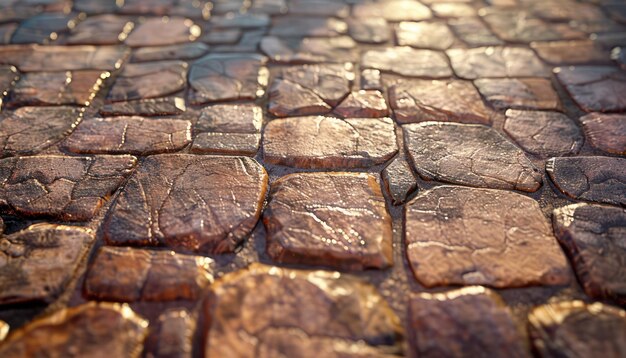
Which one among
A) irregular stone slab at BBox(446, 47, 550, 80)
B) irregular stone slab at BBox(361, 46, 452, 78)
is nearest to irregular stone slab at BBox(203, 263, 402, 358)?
irregular stone slab at BBox(361, 46, 452, 78)

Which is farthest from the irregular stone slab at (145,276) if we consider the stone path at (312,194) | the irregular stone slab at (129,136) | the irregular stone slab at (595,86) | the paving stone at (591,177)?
the irregular stone slab at (595,86)

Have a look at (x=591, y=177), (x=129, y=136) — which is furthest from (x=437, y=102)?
(x=129, y=136)

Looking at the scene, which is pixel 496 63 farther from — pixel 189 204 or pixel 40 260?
pixel 40 260

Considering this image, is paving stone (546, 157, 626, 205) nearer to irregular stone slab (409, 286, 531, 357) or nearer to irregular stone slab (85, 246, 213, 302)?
irregular stone slab (409, 286, 531, 357)

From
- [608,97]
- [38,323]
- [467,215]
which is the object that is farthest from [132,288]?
[608,97]

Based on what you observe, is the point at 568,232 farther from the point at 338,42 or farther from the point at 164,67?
the point at 164,67

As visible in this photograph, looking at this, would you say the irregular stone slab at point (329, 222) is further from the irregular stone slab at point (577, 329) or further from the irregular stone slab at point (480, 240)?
the irregular stone slab at point (577, 329)
